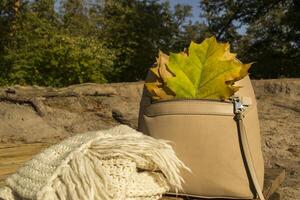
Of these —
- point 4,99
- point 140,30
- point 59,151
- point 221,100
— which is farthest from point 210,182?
point 140,30

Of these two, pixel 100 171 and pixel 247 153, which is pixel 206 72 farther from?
pixel 100 171

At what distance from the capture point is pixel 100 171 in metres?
1.01

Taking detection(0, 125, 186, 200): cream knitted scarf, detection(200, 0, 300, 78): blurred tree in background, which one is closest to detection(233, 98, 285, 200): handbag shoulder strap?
detection(0, 125, 186, 200): cream knitted scarf

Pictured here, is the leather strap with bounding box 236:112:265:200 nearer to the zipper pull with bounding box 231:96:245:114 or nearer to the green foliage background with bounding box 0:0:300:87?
the zipper pull with bounding box 231:96:245:114

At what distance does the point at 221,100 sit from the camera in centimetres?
129

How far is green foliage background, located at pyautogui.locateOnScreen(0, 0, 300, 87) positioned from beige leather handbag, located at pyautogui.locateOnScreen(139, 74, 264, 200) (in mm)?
6420

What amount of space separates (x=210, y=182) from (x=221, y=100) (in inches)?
8.0

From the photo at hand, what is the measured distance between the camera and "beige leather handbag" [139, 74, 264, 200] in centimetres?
129

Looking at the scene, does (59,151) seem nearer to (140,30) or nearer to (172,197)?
(172,197)

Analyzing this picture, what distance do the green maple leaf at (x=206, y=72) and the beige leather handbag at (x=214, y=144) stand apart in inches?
1.1

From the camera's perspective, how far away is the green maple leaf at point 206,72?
1.27m

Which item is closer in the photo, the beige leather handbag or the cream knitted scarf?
the cream knitted scarf

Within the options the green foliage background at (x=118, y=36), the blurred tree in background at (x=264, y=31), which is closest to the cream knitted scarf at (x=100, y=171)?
the green foliage background at (x=118, y=36)

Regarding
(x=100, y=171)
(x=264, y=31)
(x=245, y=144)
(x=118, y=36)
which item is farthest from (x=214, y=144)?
(x=264, y=31)
